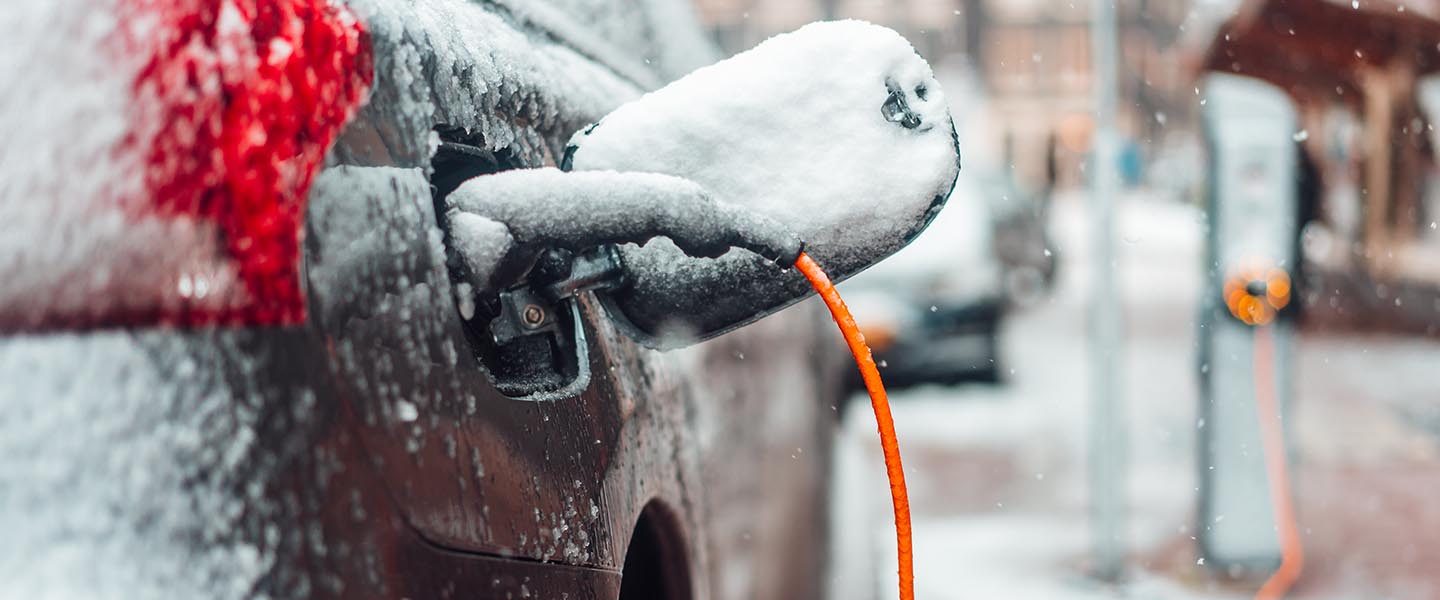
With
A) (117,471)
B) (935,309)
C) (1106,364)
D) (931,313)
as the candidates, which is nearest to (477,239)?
(117,471)

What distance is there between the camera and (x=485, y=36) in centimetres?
122

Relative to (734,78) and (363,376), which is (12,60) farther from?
(734,78)

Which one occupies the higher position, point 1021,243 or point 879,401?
point 1021,243

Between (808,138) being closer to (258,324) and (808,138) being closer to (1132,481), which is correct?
(258,324)

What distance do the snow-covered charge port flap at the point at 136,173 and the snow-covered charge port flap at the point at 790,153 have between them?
39 cm

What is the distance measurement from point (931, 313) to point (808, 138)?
816cm

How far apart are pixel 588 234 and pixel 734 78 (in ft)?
0.70

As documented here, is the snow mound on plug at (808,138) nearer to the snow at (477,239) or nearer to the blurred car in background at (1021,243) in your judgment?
the snow at (477,239)

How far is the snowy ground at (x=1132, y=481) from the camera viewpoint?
495cm

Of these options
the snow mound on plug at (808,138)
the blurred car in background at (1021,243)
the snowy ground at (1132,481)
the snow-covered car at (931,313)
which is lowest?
the snowy ground at (1132,481)

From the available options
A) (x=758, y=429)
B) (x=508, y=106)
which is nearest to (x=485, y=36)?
(x=508, y=106)

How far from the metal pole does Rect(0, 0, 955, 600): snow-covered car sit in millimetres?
3997

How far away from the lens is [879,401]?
47.0 inches

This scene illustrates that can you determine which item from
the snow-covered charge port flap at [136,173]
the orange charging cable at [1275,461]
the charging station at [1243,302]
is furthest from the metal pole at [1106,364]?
the snow-covered charge port flap at [136,173]
